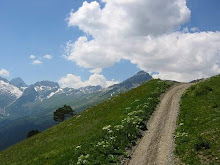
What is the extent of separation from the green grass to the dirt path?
0.99 meters

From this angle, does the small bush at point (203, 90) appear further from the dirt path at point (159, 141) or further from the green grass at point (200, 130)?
the dirt path at point (159, 141)

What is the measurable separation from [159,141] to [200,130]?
432cm

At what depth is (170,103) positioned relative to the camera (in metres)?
44.8

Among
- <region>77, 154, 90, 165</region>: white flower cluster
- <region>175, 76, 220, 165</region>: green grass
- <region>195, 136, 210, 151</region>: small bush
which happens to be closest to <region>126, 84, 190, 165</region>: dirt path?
<region>175, 76, 220, 165</region>: green grass

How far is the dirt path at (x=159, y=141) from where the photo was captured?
80.3ft

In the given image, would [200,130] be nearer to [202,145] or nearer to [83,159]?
[202,145]

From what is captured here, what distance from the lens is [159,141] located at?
94.1 feet

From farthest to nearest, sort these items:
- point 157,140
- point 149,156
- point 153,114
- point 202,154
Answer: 1. point 153,114
2. point 157,140
3. point 149,156
4. point 202,154

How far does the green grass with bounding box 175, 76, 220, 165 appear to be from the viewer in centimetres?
2259

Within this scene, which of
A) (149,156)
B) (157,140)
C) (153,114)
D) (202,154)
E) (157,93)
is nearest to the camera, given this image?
(202,154)

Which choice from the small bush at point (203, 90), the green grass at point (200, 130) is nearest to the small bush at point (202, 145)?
the green grass at point (200, 130)

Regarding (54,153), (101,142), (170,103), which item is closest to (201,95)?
(170,103)

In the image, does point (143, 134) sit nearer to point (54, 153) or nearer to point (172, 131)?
point (172, 131)

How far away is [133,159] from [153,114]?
49.9 ft
